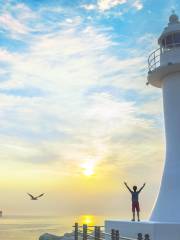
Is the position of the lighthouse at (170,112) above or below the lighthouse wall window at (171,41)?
below

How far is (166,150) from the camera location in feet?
58.3

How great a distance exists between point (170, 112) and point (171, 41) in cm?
359

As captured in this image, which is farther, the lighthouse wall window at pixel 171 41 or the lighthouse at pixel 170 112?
the lighthouse wall window at pixel 171 41

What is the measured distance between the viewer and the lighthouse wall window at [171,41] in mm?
18766

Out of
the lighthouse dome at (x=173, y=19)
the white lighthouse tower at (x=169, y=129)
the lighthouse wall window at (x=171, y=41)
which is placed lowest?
the white lighthouse tower at (x=169, y=129)

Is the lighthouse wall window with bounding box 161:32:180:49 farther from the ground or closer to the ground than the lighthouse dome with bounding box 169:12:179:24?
closer to the ground

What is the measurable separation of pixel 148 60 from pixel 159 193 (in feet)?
21.7

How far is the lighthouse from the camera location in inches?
645

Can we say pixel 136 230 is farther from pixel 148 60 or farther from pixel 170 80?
pixel 148 60

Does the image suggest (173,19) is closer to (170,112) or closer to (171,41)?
(171,41)

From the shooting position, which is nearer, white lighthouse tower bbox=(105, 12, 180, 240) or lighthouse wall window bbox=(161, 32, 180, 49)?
white lighthouse tower bbox=(105, 12, 180, 240)

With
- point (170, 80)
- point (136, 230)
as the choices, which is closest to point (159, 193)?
point (136, 230)

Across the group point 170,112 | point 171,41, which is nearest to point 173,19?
point 171,41

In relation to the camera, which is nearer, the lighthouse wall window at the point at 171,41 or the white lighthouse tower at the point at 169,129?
the white lighthouse tower at the point at 169,129
